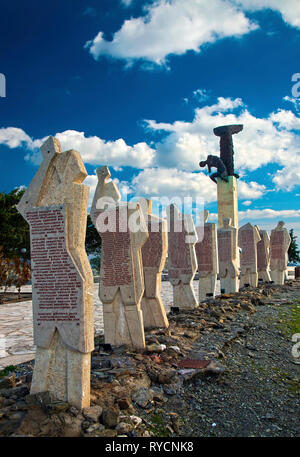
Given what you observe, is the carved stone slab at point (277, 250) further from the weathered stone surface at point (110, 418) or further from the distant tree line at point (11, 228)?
the weathered stone surface at point (110, 418)

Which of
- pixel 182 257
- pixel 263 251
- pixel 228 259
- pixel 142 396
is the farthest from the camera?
pixel 263 251

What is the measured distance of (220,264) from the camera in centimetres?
1332

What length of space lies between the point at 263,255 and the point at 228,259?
5052mm

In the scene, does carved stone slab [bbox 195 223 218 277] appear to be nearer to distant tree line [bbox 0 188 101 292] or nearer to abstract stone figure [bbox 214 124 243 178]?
distant tree line [bbox 0 188 101 292]

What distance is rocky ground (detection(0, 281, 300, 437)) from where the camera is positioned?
389 centimetres

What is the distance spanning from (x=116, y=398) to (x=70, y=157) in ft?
8.98

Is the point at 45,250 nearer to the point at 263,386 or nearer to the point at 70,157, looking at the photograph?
the point at 70,157

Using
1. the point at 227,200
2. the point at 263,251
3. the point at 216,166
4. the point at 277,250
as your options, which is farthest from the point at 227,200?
the point at 263,251

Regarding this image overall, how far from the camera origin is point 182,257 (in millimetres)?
10148

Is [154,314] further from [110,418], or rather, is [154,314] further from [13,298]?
[13,298]

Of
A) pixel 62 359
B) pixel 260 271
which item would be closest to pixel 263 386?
pixel 62 359

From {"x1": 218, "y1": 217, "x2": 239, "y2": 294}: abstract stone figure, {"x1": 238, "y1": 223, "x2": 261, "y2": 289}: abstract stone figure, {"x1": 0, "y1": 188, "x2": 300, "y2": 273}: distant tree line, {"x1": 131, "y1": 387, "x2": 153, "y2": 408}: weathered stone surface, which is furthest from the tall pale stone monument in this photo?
{"x1": 131, "y1": 387, "x2": 153, "y2": 408}: weathered stone surface

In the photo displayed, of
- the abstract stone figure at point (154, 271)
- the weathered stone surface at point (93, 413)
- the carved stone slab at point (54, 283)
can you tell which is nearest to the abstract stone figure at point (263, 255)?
the abstract stone figure at point (154, 271)

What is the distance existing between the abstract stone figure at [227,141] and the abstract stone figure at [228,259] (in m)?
12.7
